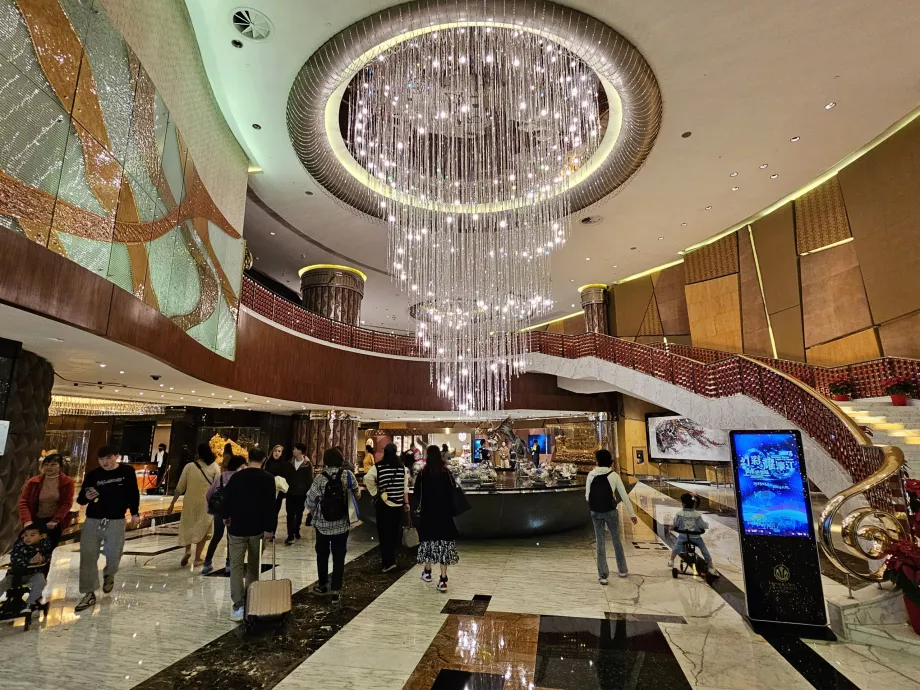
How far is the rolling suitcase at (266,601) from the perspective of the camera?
346cm

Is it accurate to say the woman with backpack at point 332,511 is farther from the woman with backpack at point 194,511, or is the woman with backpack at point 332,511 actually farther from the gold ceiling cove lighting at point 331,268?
the gold ceiling cove lighting at point 331,268

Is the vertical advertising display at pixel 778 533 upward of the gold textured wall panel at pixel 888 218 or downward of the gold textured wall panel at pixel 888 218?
downward

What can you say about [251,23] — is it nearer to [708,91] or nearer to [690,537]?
[708,91]

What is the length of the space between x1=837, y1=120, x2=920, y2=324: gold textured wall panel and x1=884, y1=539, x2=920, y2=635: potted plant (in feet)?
25.9

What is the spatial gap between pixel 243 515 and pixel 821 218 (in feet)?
42.4

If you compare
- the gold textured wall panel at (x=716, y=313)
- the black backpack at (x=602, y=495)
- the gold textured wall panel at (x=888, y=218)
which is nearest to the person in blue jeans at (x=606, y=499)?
the black backpack at (x=602, y=495)

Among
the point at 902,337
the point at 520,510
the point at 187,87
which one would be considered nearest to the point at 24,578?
the point at 520,510

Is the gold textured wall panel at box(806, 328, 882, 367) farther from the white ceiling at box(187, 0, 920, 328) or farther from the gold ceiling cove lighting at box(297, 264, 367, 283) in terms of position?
the gold ceiling cove lighting at box(297, 264, 367, 283)

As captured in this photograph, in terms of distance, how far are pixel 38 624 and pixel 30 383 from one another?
9.68 ft

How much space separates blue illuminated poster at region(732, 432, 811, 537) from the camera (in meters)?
3.65

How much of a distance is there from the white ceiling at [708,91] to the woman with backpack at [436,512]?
6194 millimetres

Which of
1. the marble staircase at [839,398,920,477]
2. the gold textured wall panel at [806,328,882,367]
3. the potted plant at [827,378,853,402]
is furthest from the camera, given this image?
the gold textured wall panel at [806,328,882,367]

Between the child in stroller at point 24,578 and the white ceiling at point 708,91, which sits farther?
the white ceiling at point 708,91

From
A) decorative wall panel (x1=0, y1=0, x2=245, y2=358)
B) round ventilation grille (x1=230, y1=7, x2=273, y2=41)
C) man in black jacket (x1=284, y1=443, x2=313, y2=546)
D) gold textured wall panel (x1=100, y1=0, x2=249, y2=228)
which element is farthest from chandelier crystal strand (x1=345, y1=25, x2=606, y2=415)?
man in black jacket (x1=284, y1=443, x2=313, y2=546)
